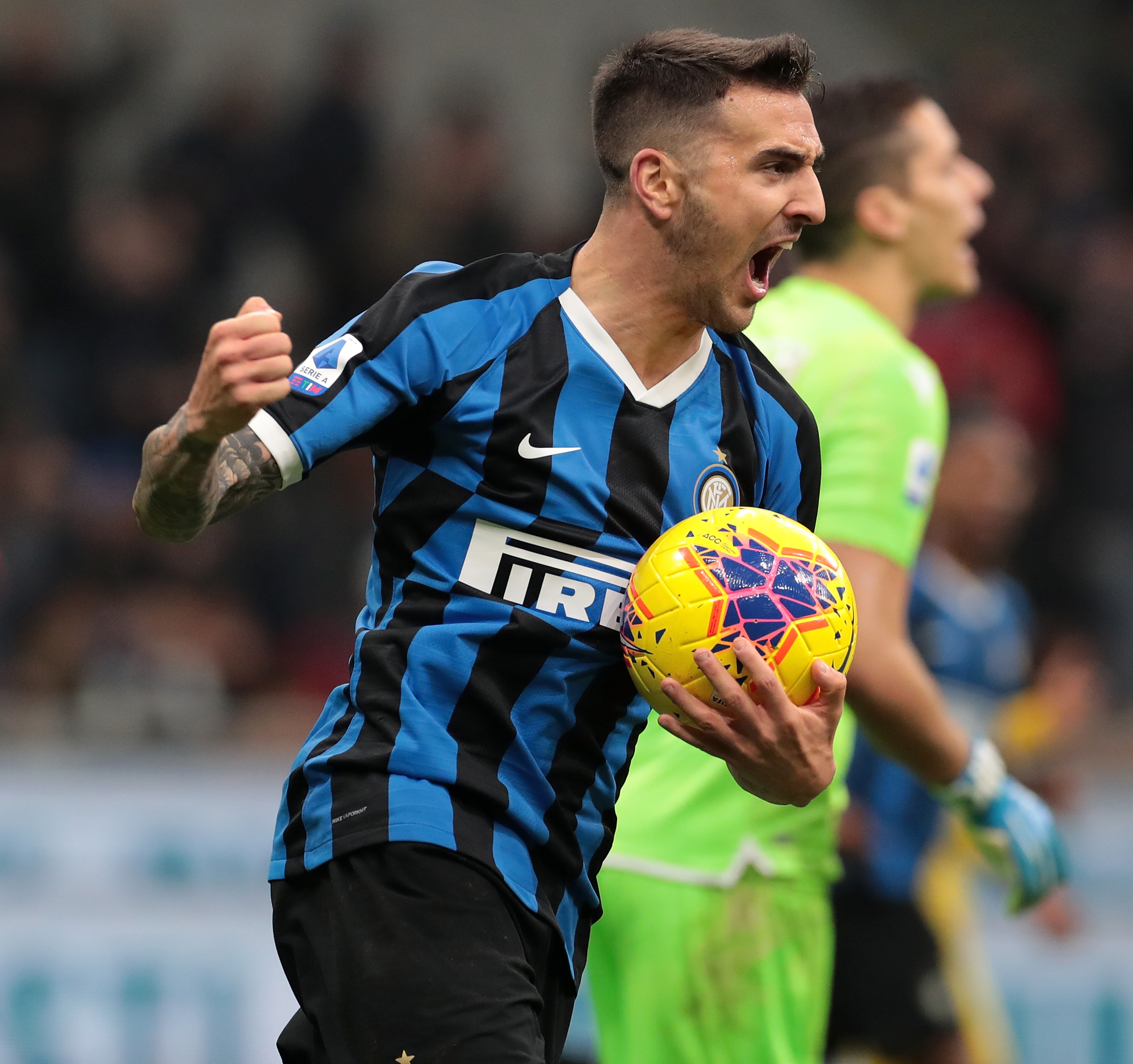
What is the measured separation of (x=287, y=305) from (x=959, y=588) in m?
5.13

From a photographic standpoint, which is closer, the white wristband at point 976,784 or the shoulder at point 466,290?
the shoulder at point 466,290

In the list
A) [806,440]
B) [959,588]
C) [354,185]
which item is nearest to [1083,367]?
[959,588]

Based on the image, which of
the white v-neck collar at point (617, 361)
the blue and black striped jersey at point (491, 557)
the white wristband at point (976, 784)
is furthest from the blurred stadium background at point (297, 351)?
the white v-neck collar at point (617, 361)

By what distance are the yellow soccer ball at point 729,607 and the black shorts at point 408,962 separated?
1.44ft

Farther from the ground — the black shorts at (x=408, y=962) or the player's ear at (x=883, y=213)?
the player's ear at (x=883, y=213)

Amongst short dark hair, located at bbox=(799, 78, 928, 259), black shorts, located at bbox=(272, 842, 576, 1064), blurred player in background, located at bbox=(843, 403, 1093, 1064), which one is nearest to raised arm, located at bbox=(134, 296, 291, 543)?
black shorts, located at bbox=(272, 842, 576, 1064)

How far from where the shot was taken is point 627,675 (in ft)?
9.50

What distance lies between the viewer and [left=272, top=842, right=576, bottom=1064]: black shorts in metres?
2.56

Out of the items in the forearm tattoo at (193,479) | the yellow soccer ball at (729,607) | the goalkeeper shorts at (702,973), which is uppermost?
the forearm tattoo at (193,479)

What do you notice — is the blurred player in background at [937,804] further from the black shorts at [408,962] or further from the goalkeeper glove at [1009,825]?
the black shorts at [408,962]

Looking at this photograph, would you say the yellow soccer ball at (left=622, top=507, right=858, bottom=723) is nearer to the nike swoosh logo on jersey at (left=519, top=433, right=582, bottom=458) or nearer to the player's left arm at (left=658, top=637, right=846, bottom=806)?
the player's left arm at (left=658, top=637, right=846, bottom=806)

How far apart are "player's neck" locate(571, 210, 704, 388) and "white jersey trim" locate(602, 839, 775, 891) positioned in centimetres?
125

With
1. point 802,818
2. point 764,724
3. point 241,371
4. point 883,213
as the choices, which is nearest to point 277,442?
point 241,371

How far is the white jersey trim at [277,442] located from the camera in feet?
8.64
